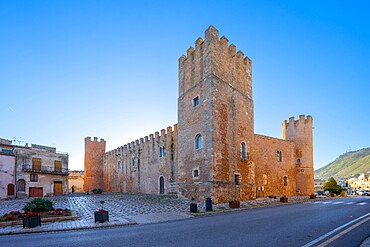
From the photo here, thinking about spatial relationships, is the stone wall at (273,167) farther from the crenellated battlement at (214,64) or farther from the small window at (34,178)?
the small window at (34,178)

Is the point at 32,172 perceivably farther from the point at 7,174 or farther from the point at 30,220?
the point at 30,220

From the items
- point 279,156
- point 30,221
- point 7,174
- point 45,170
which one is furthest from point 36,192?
point 279,156

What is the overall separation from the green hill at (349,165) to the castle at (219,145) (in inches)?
4704

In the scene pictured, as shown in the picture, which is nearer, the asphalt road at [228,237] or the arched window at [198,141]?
the asphalt road at [228,237]

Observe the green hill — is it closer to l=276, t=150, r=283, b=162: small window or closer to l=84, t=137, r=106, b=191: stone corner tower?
l=276, t=150, r=283, b=162: small window

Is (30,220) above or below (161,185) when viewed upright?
above

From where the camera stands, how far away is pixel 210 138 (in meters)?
20.6

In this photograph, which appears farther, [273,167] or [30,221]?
[273,167]

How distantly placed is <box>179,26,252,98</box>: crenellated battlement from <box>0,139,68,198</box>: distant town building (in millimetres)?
21541

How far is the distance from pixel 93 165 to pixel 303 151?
32486 millimetres

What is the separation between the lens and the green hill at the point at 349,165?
450ft

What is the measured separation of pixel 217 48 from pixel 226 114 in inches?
205

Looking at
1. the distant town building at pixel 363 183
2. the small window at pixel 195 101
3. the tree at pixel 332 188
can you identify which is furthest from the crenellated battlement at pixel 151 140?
the distant town building at pixel 363 183

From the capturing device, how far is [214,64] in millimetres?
21641
